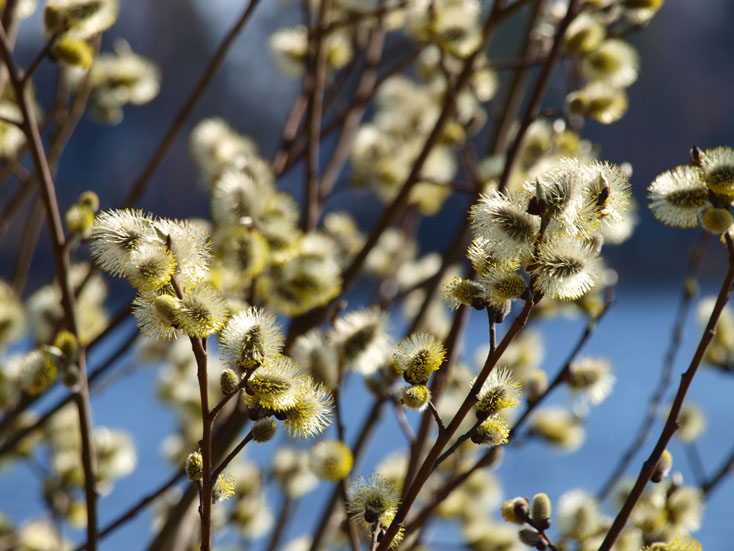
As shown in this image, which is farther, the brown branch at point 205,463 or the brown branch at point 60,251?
the brown branch at point 60,251

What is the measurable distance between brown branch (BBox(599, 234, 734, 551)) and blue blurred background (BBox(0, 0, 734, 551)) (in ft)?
2.61

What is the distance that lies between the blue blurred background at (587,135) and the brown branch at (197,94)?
17.5 inches

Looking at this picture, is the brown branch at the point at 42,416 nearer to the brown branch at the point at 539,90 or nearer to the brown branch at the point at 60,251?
the brown branch at the point at 60,251

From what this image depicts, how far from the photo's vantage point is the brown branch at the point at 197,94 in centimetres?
57

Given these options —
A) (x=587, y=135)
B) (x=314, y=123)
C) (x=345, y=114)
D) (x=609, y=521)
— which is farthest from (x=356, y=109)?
(x=587, y=135)

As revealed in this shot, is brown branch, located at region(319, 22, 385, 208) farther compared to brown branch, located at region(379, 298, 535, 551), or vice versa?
brown branch, located at region(319, 22, 385, 208)

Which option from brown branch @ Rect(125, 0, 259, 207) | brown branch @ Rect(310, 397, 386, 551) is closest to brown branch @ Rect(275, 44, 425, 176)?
brown branch @ Rect(125, 0, 259, 207)

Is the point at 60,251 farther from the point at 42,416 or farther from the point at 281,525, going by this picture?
the point at 281,525

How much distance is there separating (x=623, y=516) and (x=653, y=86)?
261 centimetres

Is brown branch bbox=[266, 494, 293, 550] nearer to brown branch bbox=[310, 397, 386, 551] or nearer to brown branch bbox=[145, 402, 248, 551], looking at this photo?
brown branch bbox=[310, 397, 386, 551]

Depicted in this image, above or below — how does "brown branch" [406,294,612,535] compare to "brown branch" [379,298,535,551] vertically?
above

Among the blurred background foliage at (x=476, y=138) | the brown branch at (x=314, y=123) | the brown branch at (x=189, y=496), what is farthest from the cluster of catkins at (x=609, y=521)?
the blurred background foliage at (x=476, y=138)

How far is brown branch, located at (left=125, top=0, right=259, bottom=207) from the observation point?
572 mm

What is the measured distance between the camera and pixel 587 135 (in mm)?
2457
